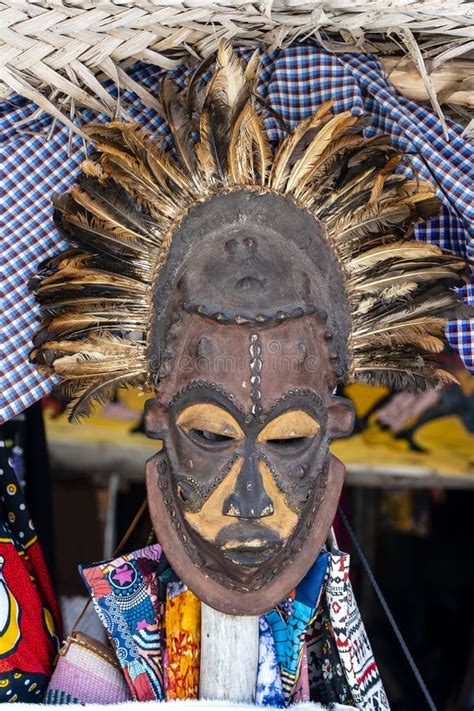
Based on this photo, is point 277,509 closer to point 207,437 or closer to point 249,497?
point 249,497

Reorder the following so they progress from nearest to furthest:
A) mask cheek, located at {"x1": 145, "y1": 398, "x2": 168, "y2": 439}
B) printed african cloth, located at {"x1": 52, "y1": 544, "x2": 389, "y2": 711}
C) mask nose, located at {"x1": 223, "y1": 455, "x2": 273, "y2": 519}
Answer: mask nose, located at {"x1": 223, "y1": 455, "x2": 273, "y2": 519}, mask cheek, located at {"x1": 145, "y1": 398, "x2": 168, "y2": 439}, printed african cloth, located at {"x1": 52, "y1": 544, "x2": 389, "y2": 711}

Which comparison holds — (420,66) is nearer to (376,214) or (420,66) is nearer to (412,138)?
(412,138)

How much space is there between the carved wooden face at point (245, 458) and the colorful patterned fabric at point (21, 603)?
404mm

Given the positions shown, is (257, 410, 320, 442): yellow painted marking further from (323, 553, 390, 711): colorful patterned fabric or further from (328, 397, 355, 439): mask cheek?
(323, 553, 390, 711): colorful patterned fabric

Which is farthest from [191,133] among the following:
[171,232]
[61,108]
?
[61,108]

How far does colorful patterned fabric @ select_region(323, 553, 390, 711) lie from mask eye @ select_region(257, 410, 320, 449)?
298 mm

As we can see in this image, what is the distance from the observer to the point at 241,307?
1.46 meters

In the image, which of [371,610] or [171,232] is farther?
[371,610]

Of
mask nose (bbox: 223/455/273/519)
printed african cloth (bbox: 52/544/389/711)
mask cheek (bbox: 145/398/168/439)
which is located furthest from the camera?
printed african cloth (bbox: 52/544/389/711)

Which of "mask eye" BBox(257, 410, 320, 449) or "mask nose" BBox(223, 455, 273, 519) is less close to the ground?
"mask eye" BBox(257, 410, 320, 449)

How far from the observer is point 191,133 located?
5.27 feet

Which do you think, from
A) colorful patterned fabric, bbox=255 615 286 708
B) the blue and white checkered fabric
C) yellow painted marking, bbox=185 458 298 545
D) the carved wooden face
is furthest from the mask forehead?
colorful patterned fabric, bbox=255 615 286 708

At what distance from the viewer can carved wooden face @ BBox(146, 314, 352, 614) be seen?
144 centimetres

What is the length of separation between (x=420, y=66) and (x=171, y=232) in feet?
1.73
